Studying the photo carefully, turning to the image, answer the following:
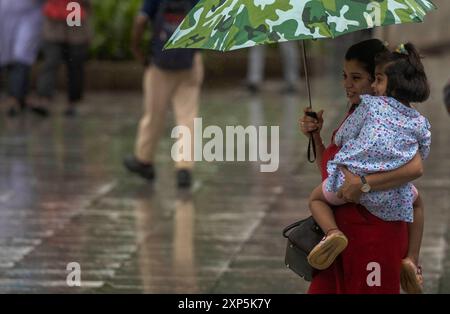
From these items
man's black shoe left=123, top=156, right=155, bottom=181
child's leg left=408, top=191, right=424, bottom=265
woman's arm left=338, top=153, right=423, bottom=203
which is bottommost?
child's leg left=408, top=191, right=424, bottom=265

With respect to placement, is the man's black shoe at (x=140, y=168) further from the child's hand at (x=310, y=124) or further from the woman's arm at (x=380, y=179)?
the woman's arm at (x=380, y=179)

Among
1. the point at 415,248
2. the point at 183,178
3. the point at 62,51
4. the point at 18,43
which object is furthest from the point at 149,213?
the point at 62,51

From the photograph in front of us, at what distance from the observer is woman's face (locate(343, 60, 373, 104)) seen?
4.94 meters

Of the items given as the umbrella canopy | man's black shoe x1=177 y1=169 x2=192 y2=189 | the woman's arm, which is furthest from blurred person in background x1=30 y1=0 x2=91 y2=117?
the woman's arm

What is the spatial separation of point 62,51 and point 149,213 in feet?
21.3

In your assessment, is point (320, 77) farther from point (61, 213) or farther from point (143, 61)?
point (61, 213)

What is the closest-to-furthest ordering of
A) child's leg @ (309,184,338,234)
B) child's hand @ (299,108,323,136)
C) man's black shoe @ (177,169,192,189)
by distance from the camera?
child's leg @ (309,184,338,234) → child's hand @ (299,108,323,136) → man's black shoe @ (177,169,192,189)

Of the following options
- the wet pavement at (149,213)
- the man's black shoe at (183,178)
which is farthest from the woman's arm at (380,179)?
the man's black shoe at (183,178)

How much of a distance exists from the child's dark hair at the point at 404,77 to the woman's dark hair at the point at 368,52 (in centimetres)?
8

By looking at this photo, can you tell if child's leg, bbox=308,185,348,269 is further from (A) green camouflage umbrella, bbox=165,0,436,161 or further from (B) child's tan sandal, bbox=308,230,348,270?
(A) green camouflage umbrella, bbox=165,0,436,161

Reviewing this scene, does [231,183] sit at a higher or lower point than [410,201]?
higher
